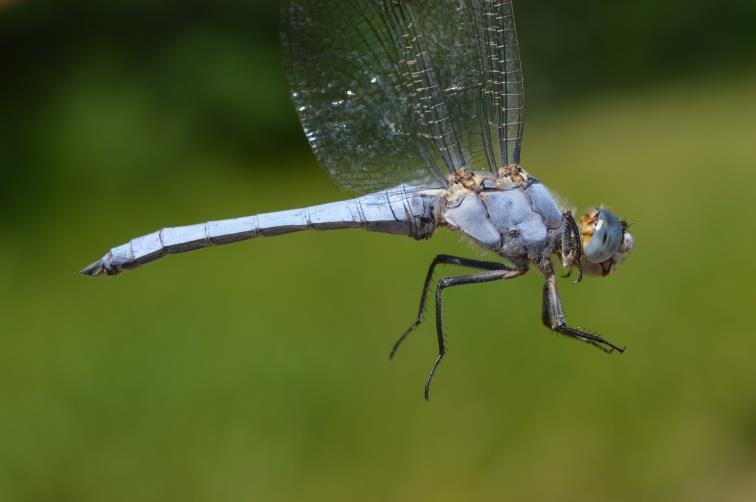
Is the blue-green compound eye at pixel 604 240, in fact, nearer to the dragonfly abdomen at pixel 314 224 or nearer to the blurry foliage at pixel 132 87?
the dragonfly abdomen at pixel 314 224

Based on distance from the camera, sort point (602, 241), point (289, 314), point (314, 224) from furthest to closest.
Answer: point (289, 314), point (314, 224), point (602, 241)

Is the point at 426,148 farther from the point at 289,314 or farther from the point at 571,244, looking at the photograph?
the point at 289,314

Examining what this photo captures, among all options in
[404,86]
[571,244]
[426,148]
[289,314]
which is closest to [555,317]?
[571,244]

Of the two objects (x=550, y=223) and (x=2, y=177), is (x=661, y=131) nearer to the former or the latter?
(x=2, y=177)

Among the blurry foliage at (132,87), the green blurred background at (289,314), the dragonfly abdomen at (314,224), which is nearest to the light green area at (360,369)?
the green blurred background at (289,314)

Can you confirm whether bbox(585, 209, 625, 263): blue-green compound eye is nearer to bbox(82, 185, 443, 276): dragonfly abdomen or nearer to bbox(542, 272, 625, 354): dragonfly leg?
bbox(542, 272, 625, 354): dragonfly leg

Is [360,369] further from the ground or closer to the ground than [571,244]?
closer to the ground

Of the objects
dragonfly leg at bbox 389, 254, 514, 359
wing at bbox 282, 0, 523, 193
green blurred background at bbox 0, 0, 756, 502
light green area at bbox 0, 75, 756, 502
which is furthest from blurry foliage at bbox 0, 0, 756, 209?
dragonfly leg at bbox 389, 254, 514, 359
